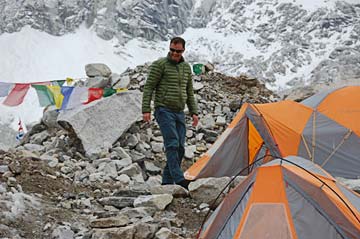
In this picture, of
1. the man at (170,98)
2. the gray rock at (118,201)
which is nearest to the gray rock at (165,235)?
the gray rock at (118,201)

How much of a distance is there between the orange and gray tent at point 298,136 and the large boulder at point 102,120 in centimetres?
180

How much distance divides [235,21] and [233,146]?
274ft

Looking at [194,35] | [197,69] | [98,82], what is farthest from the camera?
[194,35]

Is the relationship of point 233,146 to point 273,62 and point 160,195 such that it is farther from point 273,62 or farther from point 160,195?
point 273,62

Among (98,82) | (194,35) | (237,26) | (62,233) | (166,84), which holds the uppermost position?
(166,84)

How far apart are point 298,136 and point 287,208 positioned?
10.1ft

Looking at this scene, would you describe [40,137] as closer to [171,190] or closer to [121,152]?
[121,152]

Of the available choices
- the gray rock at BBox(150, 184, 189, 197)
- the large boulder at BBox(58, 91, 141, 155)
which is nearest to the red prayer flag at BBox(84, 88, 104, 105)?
the large boulder at BBox(58, 91, 141, 155)

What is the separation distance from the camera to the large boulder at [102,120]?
24.9 feet

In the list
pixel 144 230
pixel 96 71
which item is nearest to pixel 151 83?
pixel 144 230

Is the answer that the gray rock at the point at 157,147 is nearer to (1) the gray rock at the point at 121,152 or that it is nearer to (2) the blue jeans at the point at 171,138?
(1) the gray rock at the point at 121,152

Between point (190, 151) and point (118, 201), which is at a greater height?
point (118, 201)

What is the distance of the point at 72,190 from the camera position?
217 inches

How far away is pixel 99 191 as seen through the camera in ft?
18.6
